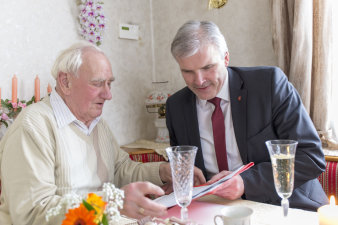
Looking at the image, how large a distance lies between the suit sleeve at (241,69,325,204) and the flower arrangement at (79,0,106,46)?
171cm

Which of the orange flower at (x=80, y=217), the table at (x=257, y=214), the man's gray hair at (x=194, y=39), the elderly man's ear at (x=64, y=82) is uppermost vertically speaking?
the man's gray hair at (x=194, y=39)

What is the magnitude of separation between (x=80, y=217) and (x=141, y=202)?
0.46 m

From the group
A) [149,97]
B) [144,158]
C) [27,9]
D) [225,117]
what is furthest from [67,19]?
[225,117]

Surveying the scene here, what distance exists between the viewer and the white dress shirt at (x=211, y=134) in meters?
1.67

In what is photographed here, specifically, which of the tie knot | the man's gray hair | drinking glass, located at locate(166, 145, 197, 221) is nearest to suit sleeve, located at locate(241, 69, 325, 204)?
the tie knot

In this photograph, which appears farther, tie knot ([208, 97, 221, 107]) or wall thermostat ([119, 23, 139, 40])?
wall thermostat ([119, 23, 139, 40])

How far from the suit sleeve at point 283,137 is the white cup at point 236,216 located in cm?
46

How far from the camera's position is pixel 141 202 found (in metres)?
1.10

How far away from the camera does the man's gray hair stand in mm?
1561

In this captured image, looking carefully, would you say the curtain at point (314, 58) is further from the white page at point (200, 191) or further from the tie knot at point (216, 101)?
the white page at point (200, 191)

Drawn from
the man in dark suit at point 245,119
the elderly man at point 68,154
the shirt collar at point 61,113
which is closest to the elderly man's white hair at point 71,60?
the elderly man at point 68,154

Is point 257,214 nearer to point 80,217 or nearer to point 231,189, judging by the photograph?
point 231,189

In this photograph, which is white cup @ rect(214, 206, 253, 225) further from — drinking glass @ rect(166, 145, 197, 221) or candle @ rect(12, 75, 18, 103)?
candle @ rect(12, 75, 18, 103)

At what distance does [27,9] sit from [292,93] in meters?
1.96
